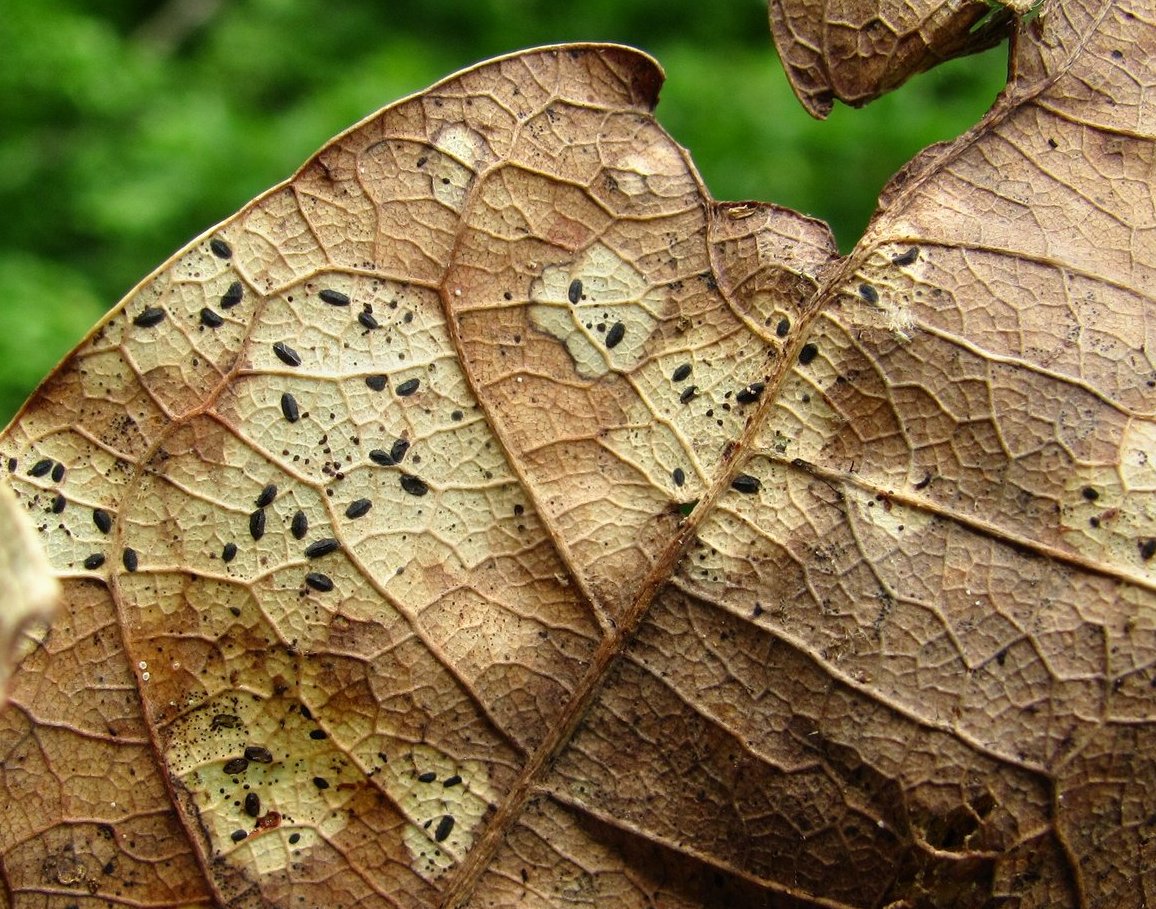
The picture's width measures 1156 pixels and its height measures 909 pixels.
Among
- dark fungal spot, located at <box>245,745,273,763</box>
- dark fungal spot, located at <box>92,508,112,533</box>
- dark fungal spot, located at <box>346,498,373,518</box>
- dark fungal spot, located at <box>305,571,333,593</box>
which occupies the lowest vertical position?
dark fungal spot, located at <box>245,745,273,763</box>

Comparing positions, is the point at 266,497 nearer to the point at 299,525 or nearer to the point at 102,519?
the point at 299,525

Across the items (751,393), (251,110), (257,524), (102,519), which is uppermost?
(251,110)

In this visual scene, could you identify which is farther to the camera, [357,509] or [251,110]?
[251,110]

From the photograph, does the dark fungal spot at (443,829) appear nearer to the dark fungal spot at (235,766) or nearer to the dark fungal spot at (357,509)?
the dark fungal spot at (235,766)

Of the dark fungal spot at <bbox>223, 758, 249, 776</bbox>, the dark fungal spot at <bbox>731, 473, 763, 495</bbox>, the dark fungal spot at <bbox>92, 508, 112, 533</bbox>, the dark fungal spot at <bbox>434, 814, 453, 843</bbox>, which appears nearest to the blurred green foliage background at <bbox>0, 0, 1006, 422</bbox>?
the dark fungal spot at <bbox>92, 508, 112, 533</bbox>

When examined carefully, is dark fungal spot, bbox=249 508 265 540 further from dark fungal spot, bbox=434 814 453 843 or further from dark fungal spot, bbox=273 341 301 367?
dark fungal spot, bbox=434 814 453 843

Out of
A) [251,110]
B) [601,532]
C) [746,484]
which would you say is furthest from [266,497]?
[251,110]
